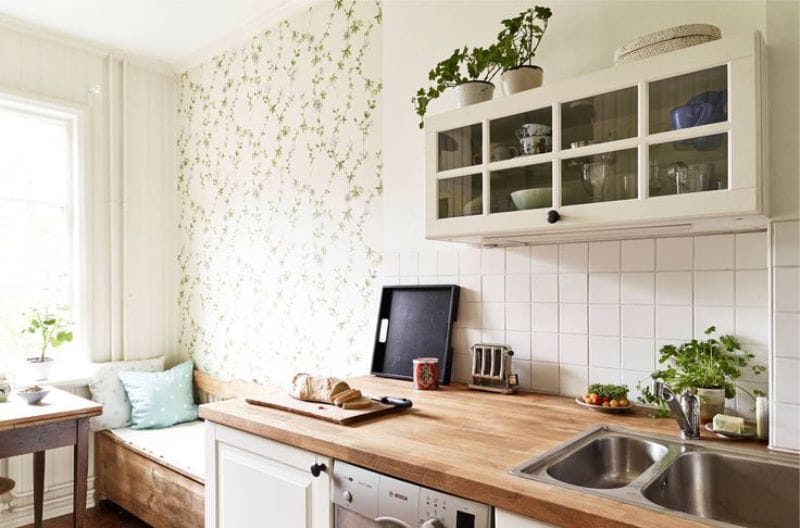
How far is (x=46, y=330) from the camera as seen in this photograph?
115 inches

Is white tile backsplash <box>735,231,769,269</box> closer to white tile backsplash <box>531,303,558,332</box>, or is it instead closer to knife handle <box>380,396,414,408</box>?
white tile backsplash <box>531,303,558,332</box>

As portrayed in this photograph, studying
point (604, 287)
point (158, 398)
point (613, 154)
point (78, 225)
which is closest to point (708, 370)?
point (604, 287)

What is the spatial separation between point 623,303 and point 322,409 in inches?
39.5

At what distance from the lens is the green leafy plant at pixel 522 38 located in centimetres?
171

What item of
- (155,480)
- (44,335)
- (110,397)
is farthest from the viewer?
(110,397)

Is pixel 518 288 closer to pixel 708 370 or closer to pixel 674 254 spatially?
pixel 674 254

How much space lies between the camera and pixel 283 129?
2846 millimetres

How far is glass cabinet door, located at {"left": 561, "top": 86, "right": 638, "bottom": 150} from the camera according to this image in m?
1.35

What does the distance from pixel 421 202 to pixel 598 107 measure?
927 mm

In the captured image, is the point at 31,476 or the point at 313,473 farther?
the point at 31,476

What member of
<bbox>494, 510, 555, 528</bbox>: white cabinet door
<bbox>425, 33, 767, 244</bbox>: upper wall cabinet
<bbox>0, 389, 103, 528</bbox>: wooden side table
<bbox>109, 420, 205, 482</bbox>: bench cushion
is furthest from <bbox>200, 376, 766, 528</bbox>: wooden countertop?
<bbox>0, 389, 103, 528</bbox>: wooden side table

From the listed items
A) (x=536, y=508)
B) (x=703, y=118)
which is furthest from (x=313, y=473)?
(x=703, y=118)

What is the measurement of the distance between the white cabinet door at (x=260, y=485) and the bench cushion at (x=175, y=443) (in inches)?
25.9

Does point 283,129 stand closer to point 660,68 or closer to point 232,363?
point 232,363
